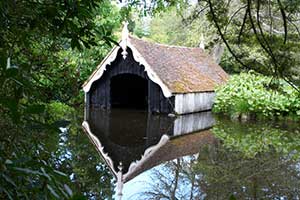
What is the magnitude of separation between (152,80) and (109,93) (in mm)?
2489

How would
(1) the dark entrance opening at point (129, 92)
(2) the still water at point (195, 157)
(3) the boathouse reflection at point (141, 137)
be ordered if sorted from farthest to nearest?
(1) the dark entrance opening at point (129, 92) < (3) the boathouse reflection at point (141, 137) < (2) the still water at point (195, 157)

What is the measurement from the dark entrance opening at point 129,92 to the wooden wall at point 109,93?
782 millimetres

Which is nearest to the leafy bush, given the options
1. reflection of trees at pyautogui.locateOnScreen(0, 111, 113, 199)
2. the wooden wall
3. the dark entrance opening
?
the wooden wall

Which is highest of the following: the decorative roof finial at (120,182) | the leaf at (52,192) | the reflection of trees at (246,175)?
the leaf at (52,192)

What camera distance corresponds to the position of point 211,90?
17.7 metres

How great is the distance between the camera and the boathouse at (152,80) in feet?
51.0

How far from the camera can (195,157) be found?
8.88 metres

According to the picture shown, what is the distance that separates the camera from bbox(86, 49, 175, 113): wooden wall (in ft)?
51.4

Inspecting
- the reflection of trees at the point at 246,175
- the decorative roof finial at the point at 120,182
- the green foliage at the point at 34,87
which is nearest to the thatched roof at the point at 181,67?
the reflection of trees at the point at 246,175

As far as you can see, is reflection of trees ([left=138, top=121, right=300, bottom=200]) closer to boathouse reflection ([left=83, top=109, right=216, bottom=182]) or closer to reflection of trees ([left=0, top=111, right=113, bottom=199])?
boathouse reflection ([left=83, top=109, right=216, bottom=182])

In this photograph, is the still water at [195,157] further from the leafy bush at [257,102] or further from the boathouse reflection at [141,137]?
the leafy bush at [257,102]

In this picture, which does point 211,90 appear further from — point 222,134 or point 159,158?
point 159,158

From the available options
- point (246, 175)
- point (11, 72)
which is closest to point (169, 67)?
point (246, 175)

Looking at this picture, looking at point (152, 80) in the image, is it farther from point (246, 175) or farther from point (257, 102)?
point (246, 175)
